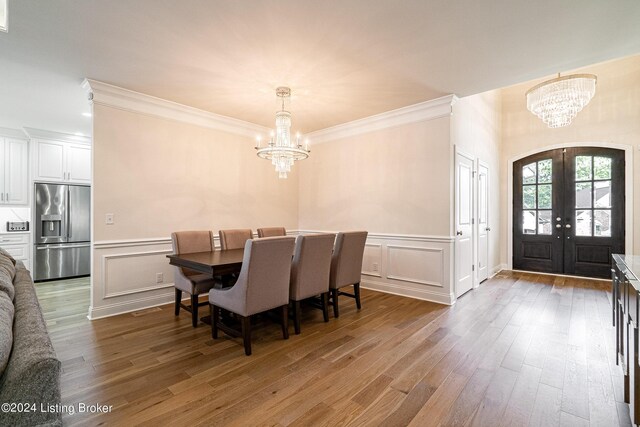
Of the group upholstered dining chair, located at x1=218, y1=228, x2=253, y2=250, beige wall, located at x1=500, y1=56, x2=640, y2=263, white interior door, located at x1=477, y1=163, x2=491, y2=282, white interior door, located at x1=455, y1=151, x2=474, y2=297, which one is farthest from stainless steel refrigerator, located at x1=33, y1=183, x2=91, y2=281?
beige wall, located at x1=500, y1=56, x2=640, y2=263

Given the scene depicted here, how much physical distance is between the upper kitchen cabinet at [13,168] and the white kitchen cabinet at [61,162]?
0.21 meters

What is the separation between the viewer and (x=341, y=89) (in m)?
3.46

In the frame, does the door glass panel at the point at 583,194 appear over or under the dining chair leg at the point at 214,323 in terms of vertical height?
over

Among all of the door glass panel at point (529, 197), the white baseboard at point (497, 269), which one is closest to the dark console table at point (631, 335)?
the white baseboard at point (497, 269)

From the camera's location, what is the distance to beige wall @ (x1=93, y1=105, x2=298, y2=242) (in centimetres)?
339

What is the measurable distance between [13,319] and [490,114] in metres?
6.52

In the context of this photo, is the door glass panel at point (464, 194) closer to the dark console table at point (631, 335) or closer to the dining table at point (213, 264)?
the dark console table at point (631, 335)

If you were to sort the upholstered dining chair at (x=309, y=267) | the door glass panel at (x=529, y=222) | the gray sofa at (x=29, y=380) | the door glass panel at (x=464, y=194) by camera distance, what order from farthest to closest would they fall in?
the door glass panel at (x=529, y=222) → the door glass panel at (x=464, y=194) → the upholstered dining chair at (x=309, y=267) → the gray sofa at (x=29, y=380)

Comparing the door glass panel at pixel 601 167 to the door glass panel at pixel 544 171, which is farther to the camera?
the door glass panel at pixel 544 171

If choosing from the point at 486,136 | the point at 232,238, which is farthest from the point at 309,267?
the point at 486,136

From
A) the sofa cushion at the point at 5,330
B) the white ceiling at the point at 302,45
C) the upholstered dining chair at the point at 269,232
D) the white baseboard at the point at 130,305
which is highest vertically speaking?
the white ceiling at the point at 302,45

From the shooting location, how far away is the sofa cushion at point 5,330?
2.74ft

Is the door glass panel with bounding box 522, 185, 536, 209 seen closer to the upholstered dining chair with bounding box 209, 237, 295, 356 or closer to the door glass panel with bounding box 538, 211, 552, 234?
the door glass panel with bounding box 538, 211, 552, 234

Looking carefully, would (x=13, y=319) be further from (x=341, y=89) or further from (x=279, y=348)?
(x=341, y=89)
